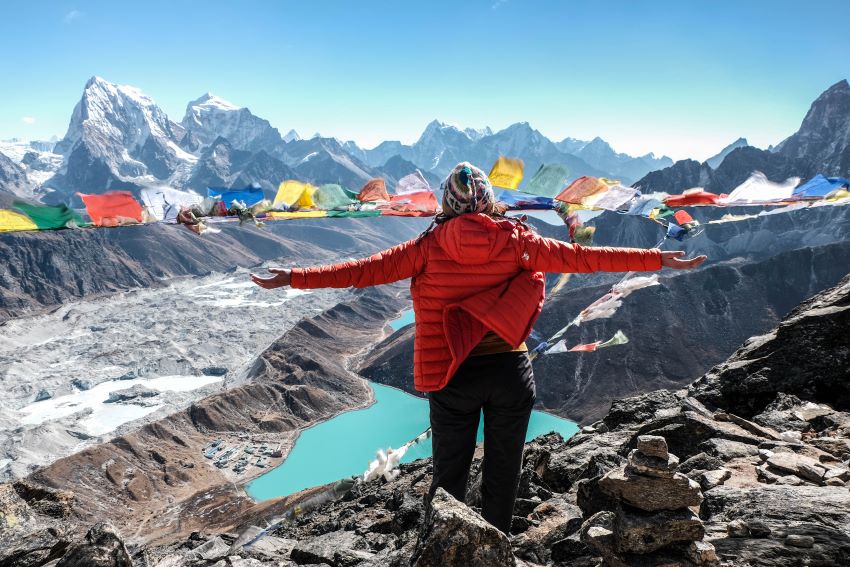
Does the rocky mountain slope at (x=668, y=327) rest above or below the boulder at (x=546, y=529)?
below

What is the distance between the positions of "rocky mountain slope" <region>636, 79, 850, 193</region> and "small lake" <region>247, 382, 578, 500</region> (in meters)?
74.6

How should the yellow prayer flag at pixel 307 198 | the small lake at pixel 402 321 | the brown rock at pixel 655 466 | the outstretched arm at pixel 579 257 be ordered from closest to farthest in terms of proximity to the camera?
the outstretched arm at pixel 579 257, the brown rock at pixel 655 466, the yellow prayer flag at pixel 307 198, the small lake at pixel 402 321

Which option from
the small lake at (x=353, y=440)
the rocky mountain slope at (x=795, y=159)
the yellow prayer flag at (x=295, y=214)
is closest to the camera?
the yellow prayer flag at (x=295, y=214)

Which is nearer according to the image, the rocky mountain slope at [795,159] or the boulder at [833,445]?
the boulder at [833,445]

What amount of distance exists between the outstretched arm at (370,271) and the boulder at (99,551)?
213 cm

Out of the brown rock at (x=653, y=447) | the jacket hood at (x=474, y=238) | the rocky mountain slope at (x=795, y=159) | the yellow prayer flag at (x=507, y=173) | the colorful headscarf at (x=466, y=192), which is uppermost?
the rocky mountain slope at (x=795, y=159)

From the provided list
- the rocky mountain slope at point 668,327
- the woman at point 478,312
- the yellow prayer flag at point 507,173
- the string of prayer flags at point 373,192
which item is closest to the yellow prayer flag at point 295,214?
the string of prayer flags at point 373,192

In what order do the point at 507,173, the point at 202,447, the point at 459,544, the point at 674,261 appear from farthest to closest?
the point at 202,447 → the point at 507,173 → the point at 674,261 → the point at 459,544

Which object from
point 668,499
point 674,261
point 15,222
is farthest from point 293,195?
point 668,499

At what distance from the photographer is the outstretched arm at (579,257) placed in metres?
3.45

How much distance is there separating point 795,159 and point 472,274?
15509 centimetres

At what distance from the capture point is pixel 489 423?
3.45 meters

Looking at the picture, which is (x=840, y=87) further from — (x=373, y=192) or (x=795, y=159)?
(x=373, y=192)

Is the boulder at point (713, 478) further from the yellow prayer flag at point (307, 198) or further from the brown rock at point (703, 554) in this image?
the yellow prayer flag at point (307, 198)
